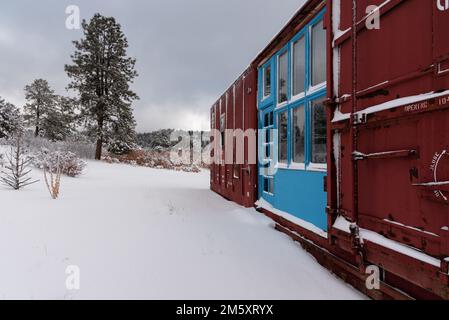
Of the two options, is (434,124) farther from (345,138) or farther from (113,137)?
(113,137)

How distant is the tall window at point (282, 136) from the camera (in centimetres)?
545

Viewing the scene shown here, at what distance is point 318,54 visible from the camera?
14.0ft

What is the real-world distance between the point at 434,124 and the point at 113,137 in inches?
1041

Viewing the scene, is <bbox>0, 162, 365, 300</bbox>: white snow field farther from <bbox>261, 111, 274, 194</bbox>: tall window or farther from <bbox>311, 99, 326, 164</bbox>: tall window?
<bbox>311, 99, 326, 164</bbox>: tall window

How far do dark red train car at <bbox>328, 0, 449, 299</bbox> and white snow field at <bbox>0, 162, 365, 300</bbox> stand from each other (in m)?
0.83

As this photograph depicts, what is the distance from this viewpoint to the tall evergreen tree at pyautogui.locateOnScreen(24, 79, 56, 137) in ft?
124

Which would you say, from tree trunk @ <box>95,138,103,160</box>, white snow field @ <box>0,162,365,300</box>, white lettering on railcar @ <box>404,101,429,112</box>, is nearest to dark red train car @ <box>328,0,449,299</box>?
white lettering on railcar @ <box>404,101,429,112</box>

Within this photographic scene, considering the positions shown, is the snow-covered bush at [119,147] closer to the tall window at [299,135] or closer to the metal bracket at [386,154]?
the tall window at [299,135]

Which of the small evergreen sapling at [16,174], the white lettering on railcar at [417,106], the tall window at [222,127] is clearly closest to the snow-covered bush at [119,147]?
the small evergreen sapling at [16,174]

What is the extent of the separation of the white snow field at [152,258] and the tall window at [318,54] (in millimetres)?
2587

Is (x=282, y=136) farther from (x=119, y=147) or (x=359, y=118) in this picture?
(x=119, y=147)

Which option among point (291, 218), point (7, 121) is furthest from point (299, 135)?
point (7, 121)

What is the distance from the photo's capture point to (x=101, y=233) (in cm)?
489

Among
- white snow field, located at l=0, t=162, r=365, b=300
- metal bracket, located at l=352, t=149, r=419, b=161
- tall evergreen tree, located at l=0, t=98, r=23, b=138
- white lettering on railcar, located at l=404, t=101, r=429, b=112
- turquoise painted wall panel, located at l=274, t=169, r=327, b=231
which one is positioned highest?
tall evergreen tree, located at l=0, t=98, r=23, b=138
